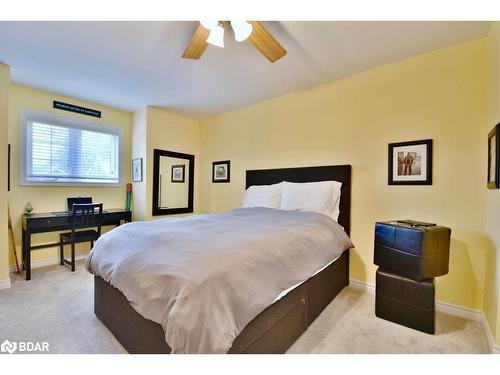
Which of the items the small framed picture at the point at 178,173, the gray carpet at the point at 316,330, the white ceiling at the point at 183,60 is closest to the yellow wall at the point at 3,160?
the white ceiling at the point at 183,60

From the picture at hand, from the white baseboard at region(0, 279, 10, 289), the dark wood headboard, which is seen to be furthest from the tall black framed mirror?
the white baseboard at region(0, 279, 10, 289)

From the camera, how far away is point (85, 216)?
3.15 meters

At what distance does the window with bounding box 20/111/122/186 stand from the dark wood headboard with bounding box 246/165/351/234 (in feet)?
7.99

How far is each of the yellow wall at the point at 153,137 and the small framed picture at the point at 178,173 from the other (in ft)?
1.00

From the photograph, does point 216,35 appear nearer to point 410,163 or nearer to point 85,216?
point 410,163

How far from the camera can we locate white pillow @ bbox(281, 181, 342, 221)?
2.61m

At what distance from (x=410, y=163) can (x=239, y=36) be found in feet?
6.58

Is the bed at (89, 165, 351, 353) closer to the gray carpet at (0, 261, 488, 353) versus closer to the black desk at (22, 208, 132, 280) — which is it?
the gray carpet at (0, 261, 488, 353)

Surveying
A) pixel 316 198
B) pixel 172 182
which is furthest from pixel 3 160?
pixel 316 198

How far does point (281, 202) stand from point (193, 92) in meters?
1.99

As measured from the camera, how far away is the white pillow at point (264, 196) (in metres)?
3.04

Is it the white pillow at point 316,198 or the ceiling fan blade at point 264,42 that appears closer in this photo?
the ceiling fan blade at point 264,42

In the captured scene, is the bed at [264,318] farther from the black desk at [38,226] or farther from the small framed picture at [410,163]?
the black desk at [38,226]

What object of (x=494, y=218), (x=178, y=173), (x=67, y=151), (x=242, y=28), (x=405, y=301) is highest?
(x=242, y=28)
